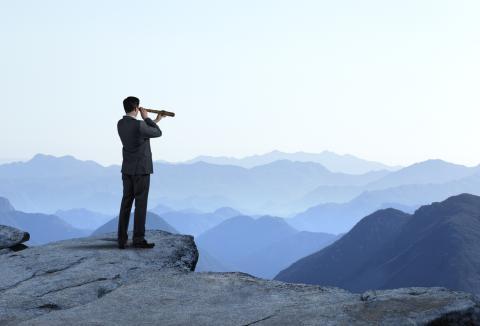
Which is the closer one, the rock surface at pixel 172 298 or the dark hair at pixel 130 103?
the rock surface at pixel 172 298

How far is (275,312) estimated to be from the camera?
734 cm

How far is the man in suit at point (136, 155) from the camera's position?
37.0 feet

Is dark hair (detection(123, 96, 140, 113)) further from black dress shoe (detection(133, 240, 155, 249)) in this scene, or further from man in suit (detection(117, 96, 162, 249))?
black dress shoe (detection(133, 240, 155, 249))

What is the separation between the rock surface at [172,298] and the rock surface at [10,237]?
2552 mm

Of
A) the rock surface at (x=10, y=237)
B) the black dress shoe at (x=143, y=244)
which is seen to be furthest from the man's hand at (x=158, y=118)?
the rock surface at (x=10, y=237)

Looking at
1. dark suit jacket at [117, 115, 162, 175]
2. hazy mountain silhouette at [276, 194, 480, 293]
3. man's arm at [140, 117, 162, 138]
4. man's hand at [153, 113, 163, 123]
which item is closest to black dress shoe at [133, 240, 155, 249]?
dark suit jacket at [117, 115, 162, 175]

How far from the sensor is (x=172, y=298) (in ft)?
27.4

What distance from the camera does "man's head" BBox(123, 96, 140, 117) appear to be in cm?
1129

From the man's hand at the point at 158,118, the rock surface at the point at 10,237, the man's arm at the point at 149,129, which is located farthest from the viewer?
the rock surface at the point at 10,237

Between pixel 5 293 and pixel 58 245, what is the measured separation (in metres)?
4.31

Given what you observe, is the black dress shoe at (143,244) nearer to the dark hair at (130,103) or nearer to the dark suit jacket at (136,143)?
the dark suit jacket at (136,143)

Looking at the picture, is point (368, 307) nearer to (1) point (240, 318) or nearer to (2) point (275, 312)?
(2) point (275, 312)

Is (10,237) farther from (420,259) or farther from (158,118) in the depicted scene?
(420,259)

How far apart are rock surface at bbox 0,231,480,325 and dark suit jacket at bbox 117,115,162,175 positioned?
6.25 feet
